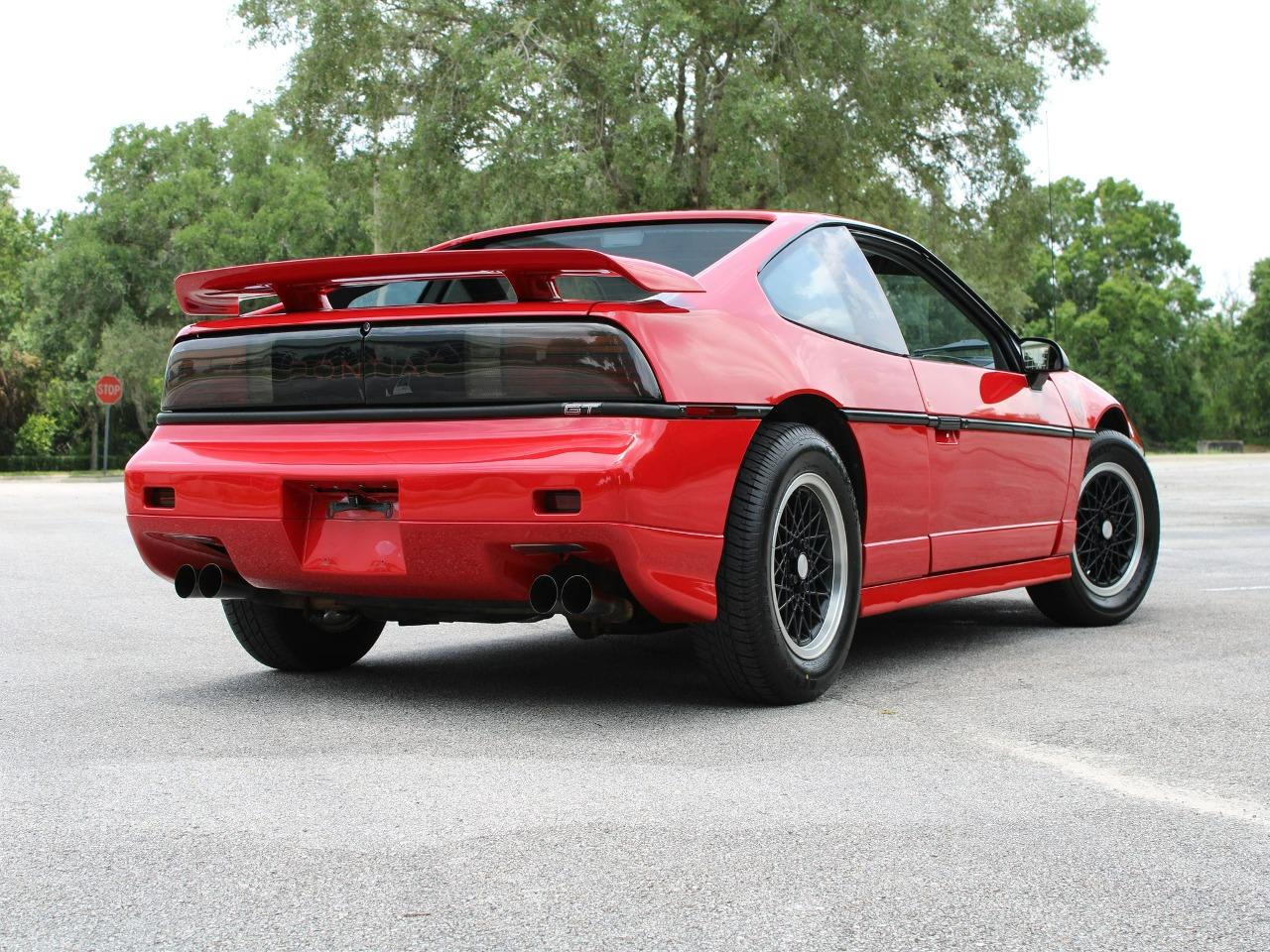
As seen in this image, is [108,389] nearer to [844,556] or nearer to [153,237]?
[153,237]

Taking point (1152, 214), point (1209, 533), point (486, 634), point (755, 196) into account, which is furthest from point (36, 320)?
point (1152, 214)

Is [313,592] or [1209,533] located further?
[1209,533]

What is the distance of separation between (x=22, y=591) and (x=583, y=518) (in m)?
5.79

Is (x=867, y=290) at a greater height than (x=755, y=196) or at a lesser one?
lesser

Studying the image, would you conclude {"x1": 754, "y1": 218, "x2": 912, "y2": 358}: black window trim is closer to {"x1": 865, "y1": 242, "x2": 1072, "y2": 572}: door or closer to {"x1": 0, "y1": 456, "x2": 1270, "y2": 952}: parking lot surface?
{"x1": 865, "y1": 242, "x2": 1072, "y2": 572}: door

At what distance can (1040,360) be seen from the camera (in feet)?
21.3

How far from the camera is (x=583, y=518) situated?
13.5ft

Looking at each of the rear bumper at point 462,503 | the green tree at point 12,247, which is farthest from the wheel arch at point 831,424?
the green tree at point 12,247

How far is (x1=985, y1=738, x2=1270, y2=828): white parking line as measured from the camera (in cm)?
345

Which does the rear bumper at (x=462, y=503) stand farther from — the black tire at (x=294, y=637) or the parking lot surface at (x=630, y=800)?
the black tire at (x=294, y=637)

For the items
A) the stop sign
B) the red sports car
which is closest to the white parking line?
the red sports car

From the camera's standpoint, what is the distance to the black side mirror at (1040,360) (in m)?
6.37

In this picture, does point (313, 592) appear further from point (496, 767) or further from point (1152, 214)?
point (1152, 214)

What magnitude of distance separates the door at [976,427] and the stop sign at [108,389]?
128ft
